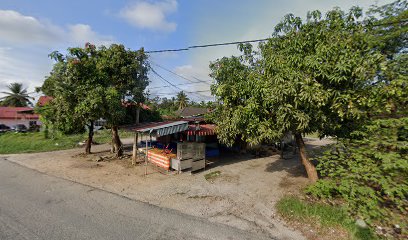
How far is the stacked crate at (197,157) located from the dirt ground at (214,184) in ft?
1.33

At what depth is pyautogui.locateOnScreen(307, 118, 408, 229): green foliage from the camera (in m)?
4.73

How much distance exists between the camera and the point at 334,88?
6812 millimetres

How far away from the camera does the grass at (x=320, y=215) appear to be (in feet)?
Result: 16.7

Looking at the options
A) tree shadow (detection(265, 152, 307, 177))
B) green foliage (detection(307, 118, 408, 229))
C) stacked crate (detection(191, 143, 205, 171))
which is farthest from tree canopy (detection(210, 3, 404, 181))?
stacked crate (detection(191, 143, 205, 171))

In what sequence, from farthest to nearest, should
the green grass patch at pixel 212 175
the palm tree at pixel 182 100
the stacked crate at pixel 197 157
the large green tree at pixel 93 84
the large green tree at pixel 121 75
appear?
1. the palm tree at pixel 182 100
2. the large green tree at pixel 121 75
3. the large green tree at pixel 93 84
4. the stacked crate at pixel 197 157
5. the green grass patch at pixel 212 175

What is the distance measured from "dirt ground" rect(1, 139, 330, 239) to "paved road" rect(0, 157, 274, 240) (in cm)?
55

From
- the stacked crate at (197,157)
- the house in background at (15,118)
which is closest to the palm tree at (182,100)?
the house in background at (15,118)

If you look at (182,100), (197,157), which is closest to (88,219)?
(197,157)

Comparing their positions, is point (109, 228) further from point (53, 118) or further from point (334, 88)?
point (53, 118)

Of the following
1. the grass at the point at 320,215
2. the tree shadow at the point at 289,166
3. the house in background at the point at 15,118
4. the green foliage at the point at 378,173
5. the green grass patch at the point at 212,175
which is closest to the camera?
the green foliage at the point at 378,173

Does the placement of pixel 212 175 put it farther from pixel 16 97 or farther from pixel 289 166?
pixel 16 97

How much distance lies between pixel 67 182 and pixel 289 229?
9487 mm

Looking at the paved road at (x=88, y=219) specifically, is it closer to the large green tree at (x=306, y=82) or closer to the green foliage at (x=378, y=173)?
the green foliage at (x=378, y=173)

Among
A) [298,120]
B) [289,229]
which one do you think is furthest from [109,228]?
[298,120]
